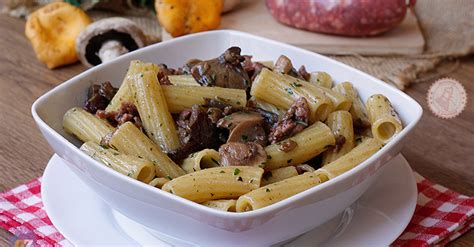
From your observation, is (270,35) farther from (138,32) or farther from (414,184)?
(414,184)

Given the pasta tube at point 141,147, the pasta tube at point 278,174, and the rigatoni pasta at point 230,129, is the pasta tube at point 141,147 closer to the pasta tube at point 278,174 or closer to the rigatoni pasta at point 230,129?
the rigatoni pasta at point 230,129

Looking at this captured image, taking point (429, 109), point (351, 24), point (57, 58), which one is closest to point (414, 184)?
point (429, 109)

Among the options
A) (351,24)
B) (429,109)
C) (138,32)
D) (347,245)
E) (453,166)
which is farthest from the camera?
(351,24)

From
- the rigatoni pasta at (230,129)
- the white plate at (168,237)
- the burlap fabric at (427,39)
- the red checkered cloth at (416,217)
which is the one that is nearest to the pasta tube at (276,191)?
the rigatoni pasta at (230,129)

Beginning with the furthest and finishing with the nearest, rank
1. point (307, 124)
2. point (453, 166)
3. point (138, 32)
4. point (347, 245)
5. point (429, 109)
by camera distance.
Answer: point (138, 32)
point (429, 109)
point (453, 166)
point (307, 124)
point (347, 245)

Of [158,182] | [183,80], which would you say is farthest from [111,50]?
[158,182]

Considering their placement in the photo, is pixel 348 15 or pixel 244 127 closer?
pixel 244 127

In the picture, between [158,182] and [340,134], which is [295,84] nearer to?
[340,134]
